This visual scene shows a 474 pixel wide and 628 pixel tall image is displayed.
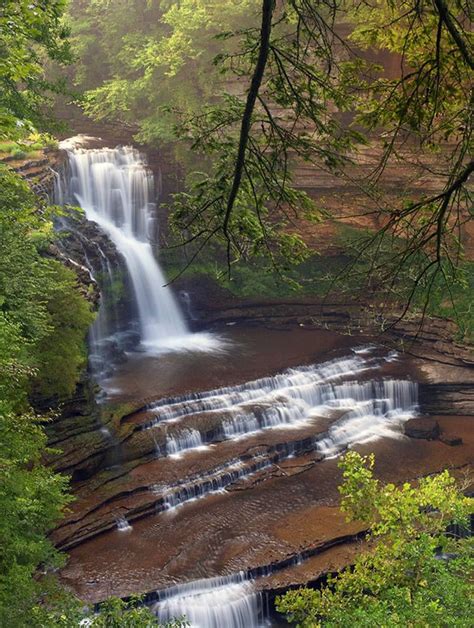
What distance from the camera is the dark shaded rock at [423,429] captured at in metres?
16.0

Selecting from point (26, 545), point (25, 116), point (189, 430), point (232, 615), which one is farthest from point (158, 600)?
point (25, 116)

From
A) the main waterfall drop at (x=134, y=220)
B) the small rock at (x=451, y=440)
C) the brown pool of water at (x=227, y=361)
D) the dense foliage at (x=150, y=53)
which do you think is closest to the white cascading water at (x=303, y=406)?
the brown pool of water at (x=227, y=361)

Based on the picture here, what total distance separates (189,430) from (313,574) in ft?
16.1

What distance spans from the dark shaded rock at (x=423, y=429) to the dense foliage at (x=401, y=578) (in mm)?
7256

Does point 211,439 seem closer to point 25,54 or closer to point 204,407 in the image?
point 204,407

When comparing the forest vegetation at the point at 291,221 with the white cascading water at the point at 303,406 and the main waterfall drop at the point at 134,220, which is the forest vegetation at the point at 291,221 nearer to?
the white cascading water at the point at 303,406

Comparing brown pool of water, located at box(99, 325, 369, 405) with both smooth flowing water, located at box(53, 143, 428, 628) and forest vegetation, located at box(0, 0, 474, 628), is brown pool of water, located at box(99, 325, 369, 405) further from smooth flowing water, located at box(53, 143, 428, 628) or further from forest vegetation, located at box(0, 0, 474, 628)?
forest vegetation, located at box(0, 0, 474, 628)

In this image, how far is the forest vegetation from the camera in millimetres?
3154

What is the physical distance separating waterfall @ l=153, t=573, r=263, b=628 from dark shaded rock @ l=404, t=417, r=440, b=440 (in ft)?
24.0

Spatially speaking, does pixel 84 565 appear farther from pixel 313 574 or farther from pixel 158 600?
pixel 313 574

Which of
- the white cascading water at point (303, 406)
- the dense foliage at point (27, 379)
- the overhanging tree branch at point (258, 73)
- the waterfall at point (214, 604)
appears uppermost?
the overhanging tree branch at point (258, 73)

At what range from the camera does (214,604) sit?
10.2 meters

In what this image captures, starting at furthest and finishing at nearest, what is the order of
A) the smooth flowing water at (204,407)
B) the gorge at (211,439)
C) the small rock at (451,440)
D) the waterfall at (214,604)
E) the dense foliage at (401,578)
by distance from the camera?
the small rock at (451,440) < the gorge at (211,439) < the smooth flowing water at (204,407) < the waterfall at (214,604) < the dense foliage at (401,578)

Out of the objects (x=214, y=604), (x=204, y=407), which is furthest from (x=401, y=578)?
(x=204, y=407)
